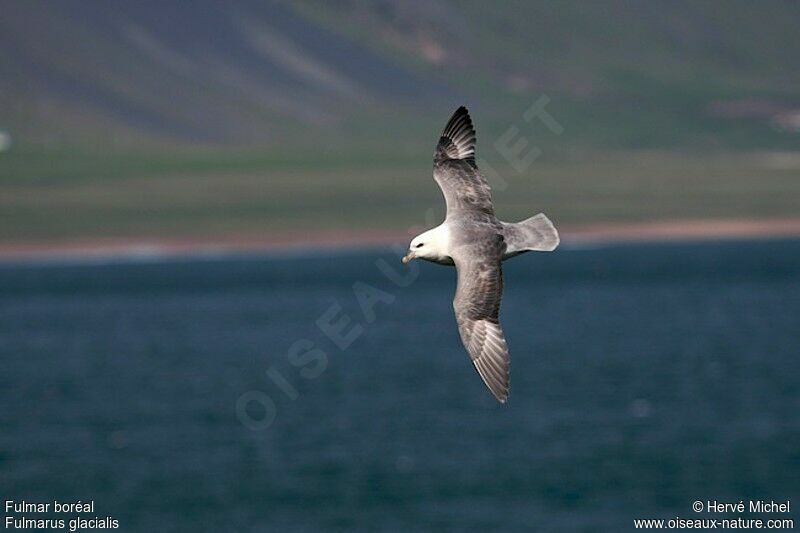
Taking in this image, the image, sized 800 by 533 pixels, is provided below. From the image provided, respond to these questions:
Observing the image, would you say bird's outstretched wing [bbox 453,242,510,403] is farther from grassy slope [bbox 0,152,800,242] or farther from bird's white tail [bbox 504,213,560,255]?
grassy slope [bbox 0,152,800,242]

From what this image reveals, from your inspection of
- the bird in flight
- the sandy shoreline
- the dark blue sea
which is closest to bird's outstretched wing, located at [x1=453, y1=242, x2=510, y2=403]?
the bird in flight

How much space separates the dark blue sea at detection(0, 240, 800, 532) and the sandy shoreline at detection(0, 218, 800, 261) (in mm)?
7268

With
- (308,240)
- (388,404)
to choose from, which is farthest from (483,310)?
(308,240)

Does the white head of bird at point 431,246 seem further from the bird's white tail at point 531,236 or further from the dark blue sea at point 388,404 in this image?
the dark blue sea at point 388,404

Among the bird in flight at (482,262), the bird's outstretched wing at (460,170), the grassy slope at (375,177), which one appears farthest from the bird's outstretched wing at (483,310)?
the grassy slope at (375,177)

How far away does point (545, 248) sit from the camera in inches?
844

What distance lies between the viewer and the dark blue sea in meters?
54.0

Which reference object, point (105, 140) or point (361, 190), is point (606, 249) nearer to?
point (361, 190)

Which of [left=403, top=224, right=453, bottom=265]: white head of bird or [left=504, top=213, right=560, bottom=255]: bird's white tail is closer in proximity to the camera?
[left=403, top=224, right=453, bottom=265]: white head of bird

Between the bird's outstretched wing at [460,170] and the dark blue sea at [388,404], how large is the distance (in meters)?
27.6

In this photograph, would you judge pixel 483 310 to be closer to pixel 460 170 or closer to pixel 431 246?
pixel 431 246

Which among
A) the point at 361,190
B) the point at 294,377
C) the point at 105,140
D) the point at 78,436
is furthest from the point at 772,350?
the point at 105,140

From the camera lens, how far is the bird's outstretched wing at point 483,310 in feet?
68.8

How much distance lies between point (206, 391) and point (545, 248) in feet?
206
